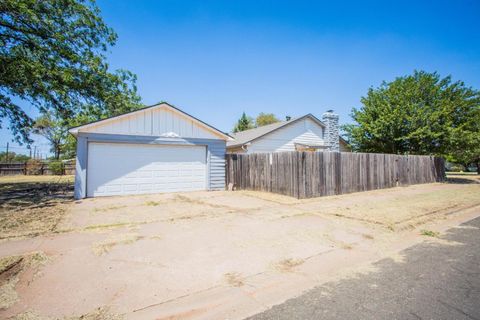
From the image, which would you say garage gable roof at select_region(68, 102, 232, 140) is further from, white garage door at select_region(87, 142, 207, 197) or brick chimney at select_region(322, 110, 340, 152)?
brick chimney at select_region(322, 110, 340, 152)

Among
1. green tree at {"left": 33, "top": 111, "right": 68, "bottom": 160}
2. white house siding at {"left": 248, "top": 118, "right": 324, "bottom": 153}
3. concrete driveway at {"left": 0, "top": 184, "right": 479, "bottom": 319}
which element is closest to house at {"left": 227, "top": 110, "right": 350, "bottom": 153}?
white house siding at {"left": 248, "top": 118, "right": 324, "bottom": 153}

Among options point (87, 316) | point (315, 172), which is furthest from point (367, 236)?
point (315, 172)

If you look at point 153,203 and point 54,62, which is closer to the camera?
point 153,203

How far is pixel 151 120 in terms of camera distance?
35.1 ft

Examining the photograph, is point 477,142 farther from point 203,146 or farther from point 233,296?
point 233,296

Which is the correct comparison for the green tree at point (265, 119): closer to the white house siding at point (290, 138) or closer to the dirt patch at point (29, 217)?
the white house siding at point (290, 138)

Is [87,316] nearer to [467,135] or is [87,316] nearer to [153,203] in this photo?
[153,203]

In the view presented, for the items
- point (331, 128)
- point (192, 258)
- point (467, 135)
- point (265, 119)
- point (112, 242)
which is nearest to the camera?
point (192, 258)

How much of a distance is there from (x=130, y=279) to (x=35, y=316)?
0.93m

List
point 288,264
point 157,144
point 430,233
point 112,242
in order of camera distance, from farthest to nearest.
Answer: point 157,144
point 430,233
point 112,242
point 288,264

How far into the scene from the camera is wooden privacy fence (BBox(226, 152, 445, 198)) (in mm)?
9406

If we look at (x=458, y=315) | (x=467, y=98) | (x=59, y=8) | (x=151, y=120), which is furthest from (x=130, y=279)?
(x=467, y=98)

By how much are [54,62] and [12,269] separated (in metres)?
11.5

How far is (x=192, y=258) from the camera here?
362 cm
